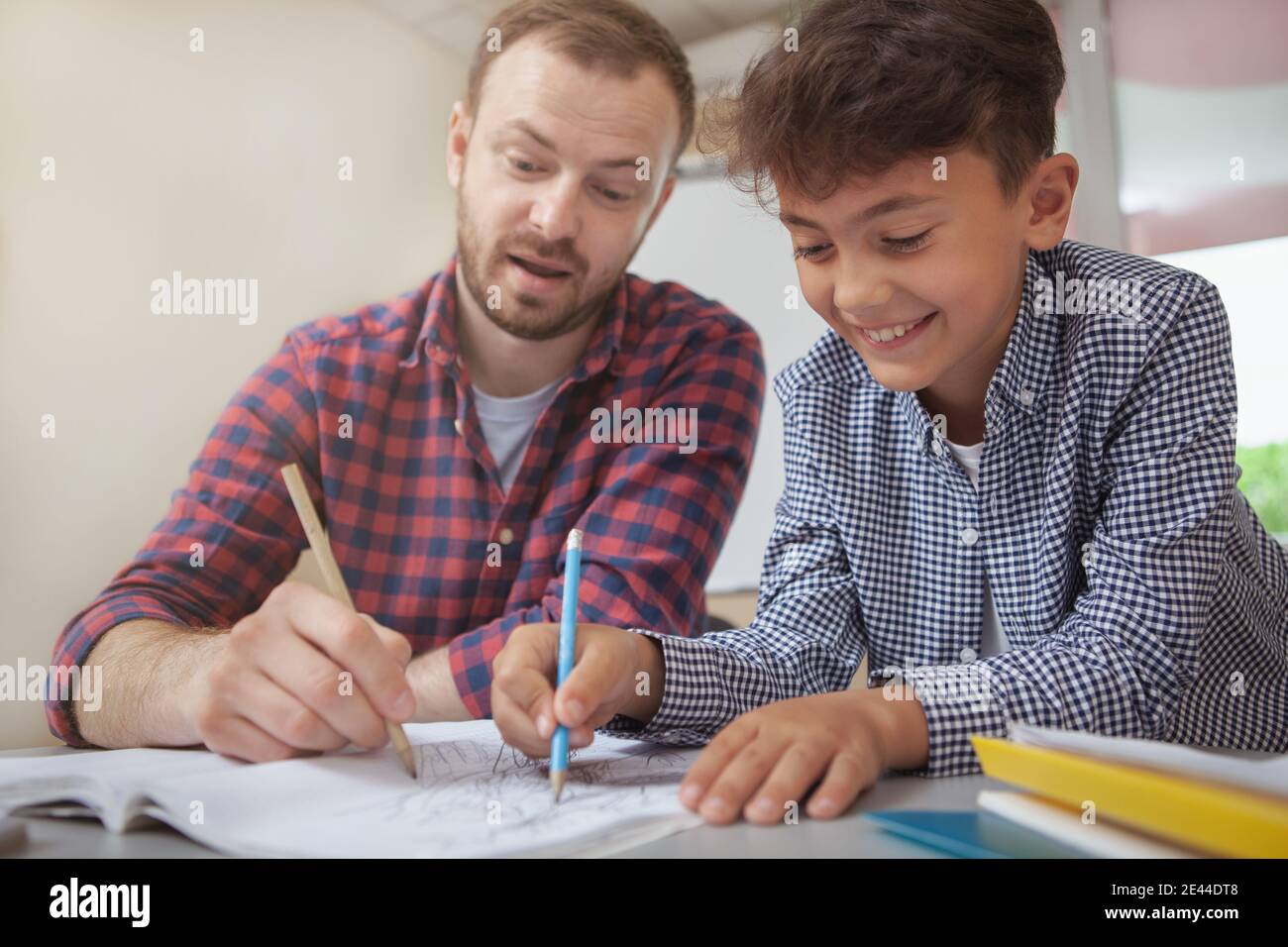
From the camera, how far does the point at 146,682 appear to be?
0.95 m

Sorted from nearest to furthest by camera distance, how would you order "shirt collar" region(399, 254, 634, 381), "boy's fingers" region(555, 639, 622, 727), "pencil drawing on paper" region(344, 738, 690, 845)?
"pencil drawing on paper" region(344, 738, 690, 845), "boy's fingers" region(555, 639, 622, 727), "shirt collar" region(399, 254, 634, 381)

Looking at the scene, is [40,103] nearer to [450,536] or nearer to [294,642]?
[450,536]

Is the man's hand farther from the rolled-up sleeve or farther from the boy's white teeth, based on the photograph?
the boy's white teeth

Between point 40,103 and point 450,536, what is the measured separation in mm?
1806

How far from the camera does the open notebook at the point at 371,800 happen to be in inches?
21.1

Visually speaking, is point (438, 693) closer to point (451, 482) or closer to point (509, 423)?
point (451, 482)

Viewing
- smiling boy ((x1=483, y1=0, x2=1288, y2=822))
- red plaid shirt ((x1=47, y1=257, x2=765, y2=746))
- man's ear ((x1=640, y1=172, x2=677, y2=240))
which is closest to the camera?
smiling boy ((x1=483, y1=0, x2=1288, y2=822))

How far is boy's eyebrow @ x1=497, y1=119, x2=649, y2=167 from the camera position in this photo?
1508 millimetres

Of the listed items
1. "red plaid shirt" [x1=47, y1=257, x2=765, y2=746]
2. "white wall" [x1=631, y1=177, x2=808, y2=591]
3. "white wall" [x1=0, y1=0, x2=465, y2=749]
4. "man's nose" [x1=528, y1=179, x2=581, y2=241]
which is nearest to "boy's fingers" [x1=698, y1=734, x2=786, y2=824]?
"red plaid shirt" [x1=47, y1=257, x2=765, y2=746]

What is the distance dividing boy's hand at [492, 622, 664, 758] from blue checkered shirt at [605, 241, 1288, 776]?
43 millimetres

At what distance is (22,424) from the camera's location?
2.29m

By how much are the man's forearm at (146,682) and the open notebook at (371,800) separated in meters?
0.09

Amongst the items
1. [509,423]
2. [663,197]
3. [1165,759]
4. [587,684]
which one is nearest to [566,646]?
[587,684]
